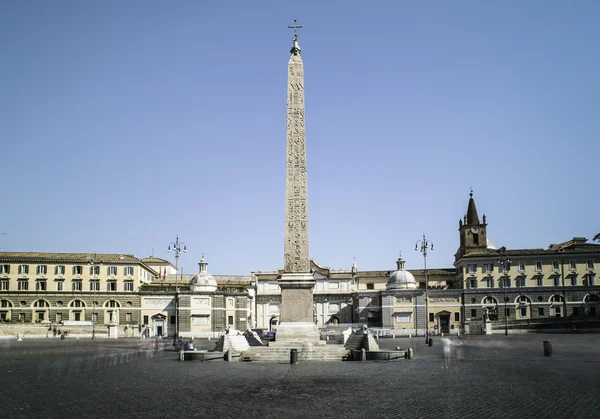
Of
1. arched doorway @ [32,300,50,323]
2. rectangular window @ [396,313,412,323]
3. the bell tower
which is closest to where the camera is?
arched doorway @ [32,300,50,323]

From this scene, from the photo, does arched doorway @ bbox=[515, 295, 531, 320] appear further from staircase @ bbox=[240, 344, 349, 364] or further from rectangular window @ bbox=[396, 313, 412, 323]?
staircase @ bbox=[240, 344, 349, 364]

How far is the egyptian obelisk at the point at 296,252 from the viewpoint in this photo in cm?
2736

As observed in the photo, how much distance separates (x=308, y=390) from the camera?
612 inches

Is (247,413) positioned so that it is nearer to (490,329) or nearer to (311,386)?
(311,386)

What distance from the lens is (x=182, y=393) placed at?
50.3 feet

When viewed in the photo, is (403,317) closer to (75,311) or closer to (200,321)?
(200,321)

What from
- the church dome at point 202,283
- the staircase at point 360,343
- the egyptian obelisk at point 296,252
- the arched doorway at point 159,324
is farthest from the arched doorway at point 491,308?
the egyptian obelisk at point 296,252

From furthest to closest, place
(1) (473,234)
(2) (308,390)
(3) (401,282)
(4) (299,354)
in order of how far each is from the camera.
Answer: (1) (473,234) < (3) (401,282) < (4) (299,354) < (2) (308,390)

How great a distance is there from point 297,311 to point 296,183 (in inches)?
216

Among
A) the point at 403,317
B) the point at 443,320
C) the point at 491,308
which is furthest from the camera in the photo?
the point at 443,320

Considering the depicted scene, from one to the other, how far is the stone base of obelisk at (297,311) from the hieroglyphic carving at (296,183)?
1.68 feet

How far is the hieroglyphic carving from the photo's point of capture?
27766 millimetres

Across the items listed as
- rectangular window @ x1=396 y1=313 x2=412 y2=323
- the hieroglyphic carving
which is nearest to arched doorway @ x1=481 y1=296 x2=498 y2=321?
rectangular window @ x1=396 y1=313 x2=412 y2=323

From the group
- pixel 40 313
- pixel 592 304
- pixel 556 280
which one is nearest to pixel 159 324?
pixel 40 313
